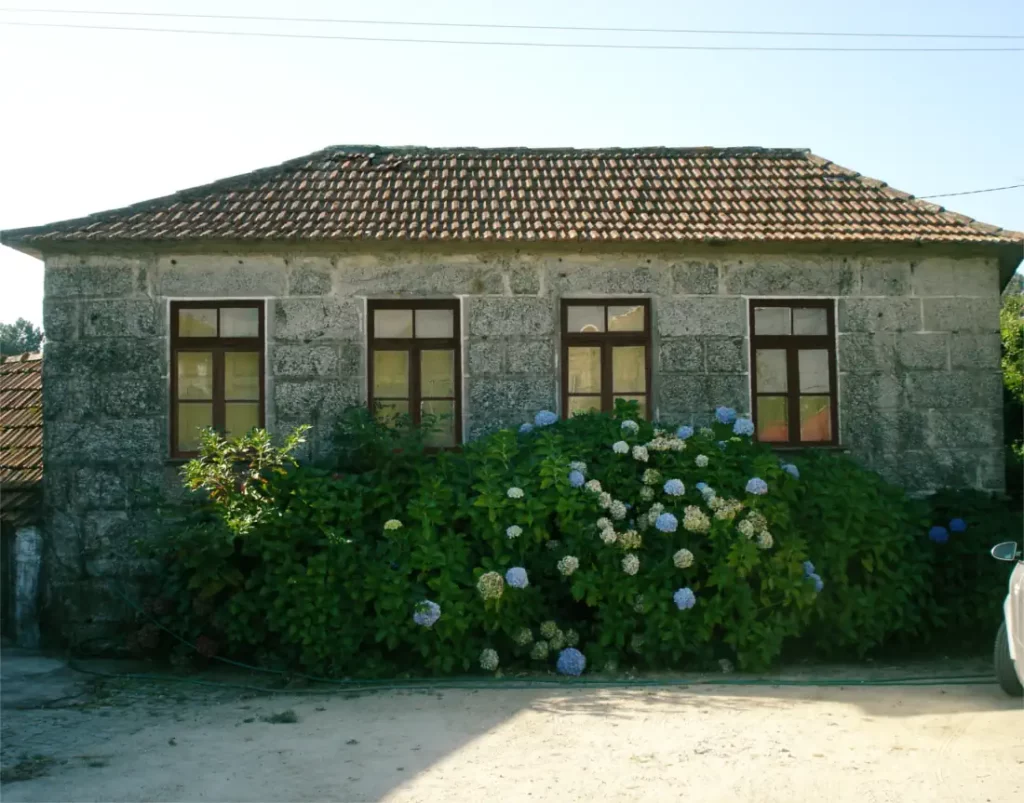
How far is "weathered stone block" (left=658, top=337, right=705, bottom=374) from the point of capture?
11500mm

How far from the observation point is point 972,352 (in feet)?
38.3

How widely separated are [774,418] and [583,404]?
2043 millimetres

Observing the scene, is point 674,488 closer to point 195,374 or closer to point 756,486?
point 756,486

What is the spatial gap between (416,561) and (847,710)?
353cm

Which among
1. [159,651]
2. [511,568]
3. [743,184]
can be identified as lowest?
[159,651]

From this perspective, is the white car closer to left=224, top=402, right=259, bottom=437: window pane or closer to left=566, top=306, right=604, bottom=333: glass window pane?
left=566, top=306, right=604, bottom=333: glass window pane

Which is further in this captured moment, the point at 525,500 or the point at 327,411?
the point at 327,411

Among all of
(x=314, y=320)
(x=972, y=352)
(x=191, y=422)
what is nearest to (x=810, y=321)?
(x=972, y=352)

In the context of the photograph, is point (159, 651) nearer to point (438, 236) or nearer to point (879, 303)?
point (438, 236)

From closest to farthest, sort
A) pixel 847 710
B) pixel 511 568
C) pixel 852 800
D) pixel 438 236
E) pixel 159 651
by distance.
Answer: pixel 852 800, pixel 847 710, pixel 511 568, pixel 159 651, pixel 438 236

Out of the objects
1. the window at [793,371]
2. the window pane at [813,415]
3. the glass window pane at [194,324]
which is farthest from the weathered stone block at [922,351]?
the glass window pane at [194,324]

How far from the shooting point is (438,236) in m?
11.2

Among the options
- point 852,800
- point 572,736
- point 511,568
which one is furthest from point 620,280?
point 852,800

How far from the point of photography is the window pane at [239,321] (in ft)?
37.7
